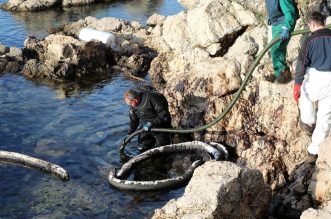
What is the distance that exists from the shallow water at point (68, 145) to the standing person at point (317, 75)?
383cm

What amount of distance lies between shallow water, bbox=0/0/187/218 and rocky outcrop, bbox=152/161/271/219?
2.87 meters

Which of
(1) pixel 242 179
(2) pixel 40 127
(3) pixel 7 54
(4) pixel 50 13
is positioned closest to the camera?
(1) pixel 242 179

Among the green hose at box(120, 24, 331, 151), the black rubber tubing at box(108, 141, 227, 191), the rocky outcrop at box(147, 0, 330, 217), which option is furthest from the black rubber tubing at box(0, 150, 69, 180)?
the rocky outcrop at box(147, 0, 330, 217)

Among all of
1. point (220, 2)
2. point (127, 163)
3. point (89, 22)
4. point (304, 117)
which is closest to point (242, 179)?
point (304, 117)

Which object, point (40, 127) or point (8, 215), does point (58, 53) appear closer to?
point (40, 127)

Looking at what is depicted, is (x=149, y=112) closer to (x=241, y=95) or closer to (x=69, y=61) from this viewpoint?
(x=241, y=95)

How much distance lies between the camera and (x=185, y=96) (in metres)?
15.1

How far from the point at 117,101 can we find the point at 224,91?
6.16 metres

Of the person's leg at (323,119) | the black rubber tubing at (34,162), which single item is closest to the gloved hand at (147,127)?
the black rubber tubing at (34,162)

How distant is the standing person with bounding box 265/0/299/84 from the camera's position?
11.2 metres

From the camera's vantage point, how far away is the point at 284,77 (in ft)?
41.6

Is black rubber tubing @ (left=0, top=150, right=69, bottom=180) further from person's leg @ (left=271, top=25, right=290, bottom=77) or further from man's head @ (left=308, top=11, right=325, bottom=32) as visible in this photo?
man's head @ (left=308, top=11, right=325, bottom=32)

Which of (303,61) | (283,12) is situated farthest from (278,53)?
(303,61)

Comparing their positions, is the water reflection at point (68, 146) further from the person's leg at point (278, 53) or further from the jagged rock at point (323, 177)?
the person's leg at point (278, 53)
